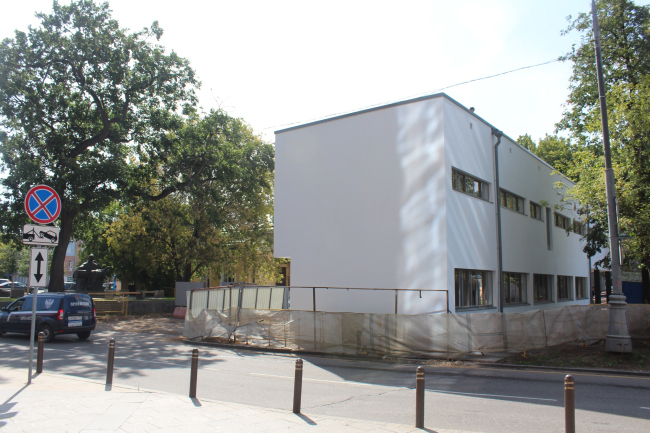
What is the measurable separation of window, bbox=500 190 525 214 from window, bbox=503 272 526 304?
3116mm

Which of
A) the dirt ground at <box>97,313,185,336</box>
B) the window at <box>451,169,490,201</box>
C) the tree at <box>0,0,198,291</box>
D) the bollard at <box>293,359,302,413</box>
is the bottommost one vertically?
the dirt ground at <box>97,313,185,336</box>

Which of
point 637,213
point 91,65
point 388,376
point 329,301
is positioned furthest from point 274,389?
point 91,65

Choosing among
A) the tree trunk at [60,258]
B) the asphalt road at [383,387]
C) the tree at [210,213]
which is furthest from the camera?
the tree at [210,213]

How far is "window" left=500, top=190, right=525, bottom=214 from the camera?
22.2 m

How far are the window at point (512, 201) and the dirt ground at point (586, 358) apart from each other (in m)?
8.71

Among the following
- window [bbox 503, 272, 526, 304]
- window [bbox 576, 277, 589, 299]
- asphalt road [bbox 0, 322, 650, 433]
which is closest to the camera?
asphalt road [bbox 0, 322, 650, 433]

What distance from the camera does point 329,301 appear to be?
1903cm

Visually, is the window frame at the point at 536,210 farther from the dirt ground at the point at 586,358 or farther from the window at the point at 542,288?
the dirt ground at the point at 586,358

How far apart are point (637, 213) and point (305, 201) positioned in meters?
11.8

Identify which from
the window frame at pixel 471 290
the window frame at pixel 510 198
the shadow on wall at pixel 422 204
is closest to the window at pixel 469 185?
the shadow on wall at pixel 422 204

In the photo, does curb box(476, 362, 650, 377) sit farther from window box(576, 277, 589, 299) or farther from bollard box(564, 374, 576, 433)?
window box(576, 277, 589, 299)

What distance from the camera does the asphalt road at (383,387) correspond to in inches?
292

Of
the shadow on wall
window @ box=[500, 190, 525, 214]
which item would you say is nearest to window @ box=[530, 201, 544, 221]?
window @ box=[500, 190, 525, 214]

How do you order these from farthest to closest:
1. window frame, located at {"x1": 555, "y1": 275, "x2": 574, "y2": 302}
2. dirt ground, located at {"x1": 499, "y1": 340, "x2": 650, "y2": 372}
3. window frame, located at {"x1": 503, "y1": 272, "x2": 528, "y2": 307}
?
window frame, located at {"x1": 555, "y1": 275, "x2": 574, "y2": 302} → window frame, located at {"x1": 503, "y1": 272, "x2": 528, "y2": 307} → dirt ground, located at {"x1": 499, "y1": 340, "x2": 650, "y2": 372}
